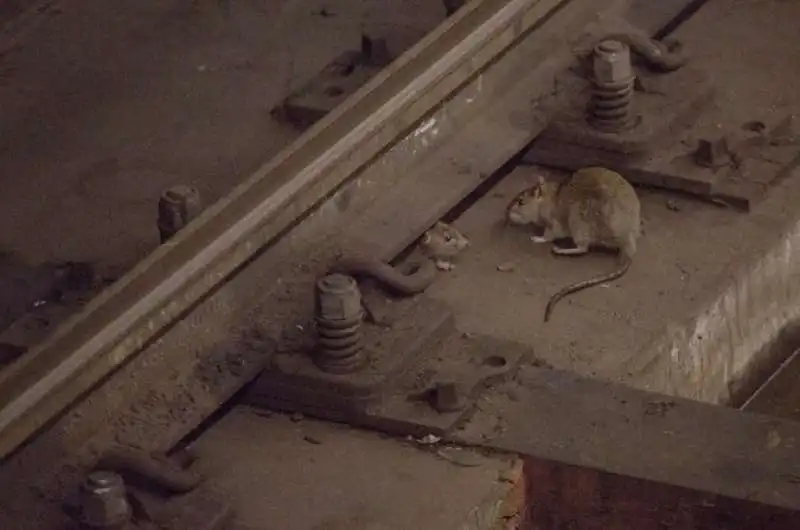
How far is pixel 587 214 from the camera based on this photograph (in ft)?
12.1

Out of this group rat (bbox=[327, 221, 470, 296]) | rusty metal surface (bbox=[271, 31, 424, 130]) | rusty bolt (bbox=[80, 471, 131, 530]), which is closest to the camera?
rusty bolt (bbox=[80, 471, 131, 530])

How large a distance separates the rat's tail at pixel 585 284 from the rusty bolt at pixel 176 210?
57 centimetres

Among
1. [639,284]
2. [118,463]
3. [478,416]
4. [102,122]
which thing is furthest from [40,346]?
[102,122]

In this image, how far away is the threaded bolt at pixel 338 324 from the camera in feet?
10.8

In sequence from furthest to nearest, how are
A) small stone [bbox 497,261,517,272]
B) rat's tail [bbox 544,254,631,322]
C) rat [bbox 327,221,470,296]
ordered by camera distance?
small stone [bbox 497,261,517,272]
rat's tail [bbox 544,254,631,322]
rat [bbox 327,221,470,296]

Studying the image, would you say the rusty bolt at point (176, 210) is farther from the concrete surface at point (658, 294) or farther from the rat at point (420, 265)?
the concrete surface at point (658, 294)

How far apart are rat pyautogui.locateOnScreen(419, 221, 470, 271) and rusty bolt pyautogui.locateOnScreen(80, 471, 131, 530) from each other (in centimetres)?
88

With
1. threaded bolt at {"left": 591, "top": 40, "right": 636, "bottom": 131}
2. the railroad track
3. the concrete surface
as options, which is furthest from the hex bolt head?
threaded bolt at {"left": 591, "top": 40, "right": 636, "bottom": 131}

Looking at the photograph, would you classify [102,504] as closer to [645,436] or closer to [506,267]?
[645,436]

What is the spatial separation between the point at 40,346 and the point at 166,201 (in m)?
0.45

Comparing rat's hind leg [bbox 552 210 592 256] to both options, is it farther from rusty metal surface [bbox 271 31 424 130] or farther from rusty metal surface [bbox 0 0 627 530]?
rusty metal surface [bbox 271 31 424 130]

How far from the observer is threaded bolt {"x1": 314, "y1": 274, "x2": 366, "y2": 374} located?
3.29 metres

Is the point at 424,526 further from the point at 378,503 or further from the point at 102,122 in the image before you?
the point at 102,122

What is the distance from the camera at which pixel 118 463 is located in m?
3.10
